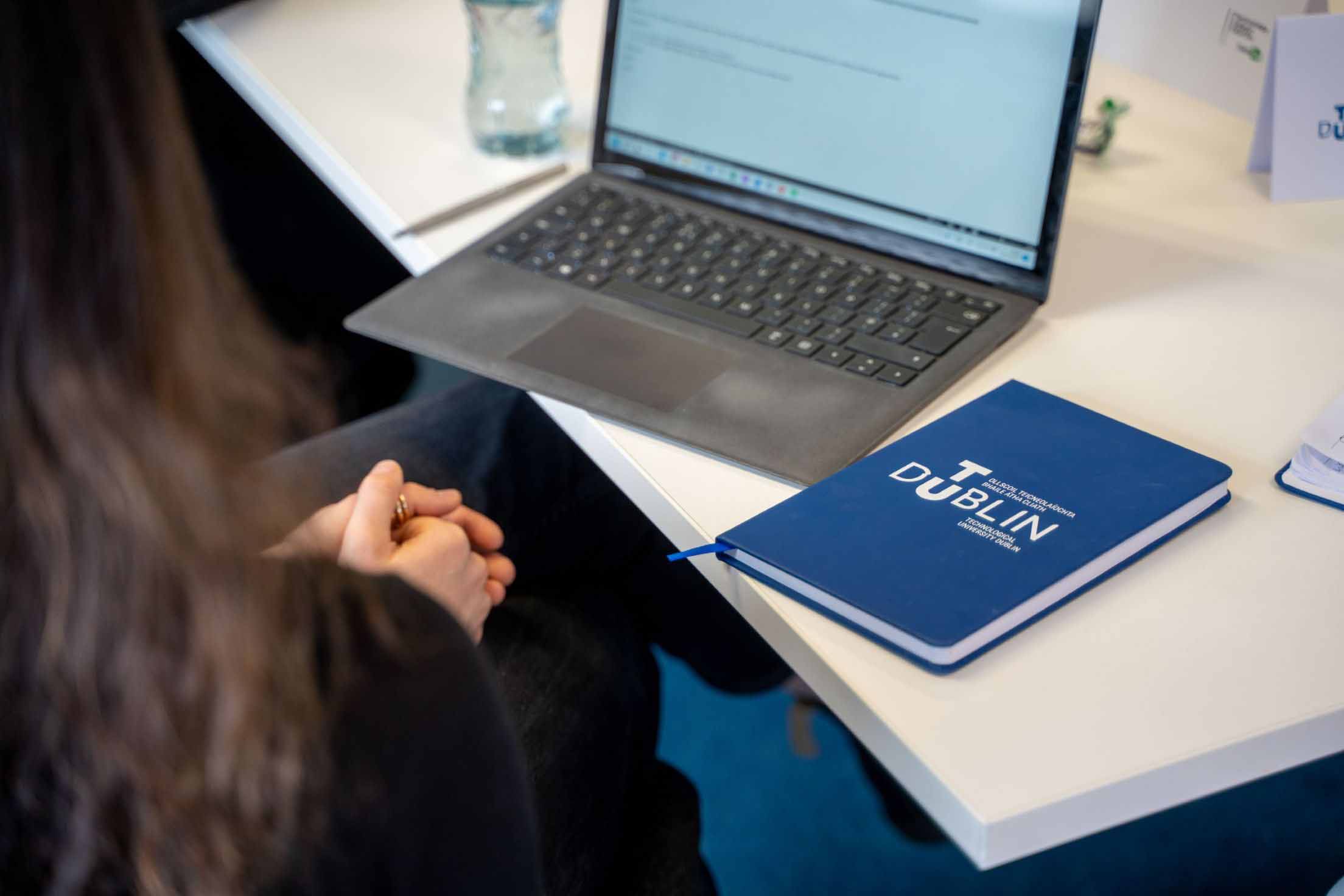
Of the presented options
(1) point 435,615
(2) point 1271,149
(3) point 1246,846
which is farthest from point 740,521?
(3) point 1246,846

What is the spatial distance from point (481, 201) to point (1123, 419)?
20.6 inches

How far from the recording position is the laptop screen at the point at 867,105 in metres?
0.78

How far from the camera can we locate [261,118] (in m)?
1.40

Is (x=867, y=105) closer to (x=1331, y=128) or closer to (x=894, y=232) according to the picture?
(x=894, y=232)

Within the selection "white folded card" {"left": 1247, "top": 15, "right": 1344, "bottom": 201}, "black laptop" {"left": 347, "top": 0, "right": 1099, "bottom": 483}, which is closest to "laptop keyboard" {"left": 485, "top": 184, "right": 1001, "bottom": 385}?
"black laptop" {"left": 347, "top": 0, "right": 1099, "bottom": 483}

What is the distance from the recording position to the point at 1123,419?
2.35 ft

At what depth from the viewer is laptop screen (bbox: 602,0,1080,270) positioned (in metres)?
0.78

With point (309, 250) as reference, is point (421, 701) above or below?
above

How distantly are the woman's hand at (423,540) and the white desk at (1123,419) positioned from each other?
0.32 feet

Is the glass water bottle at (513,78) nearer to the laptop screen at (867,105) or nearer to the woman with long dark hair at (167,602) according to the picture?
the laptop screen at (867,105)

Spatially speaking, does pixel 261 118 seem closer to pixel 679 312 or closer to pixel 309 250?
pixel 309 250

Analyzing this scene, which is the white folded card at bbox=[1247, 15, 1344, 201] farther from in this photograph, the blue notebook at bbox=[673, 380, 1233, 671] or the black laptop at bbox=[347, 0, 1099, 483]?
the blue notebook at bbox=[673, 380, 1233, 671]

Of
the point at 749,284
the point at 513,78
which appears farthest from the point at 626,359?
the point at 513,78

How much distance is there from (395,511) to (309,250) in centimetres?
78
